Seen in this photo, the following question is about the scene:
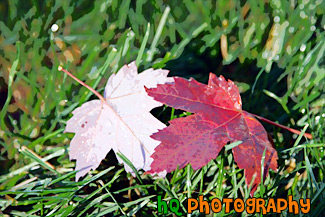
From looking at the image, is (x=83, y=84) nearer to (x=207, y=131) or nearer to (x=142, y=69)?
(x=142, y=69)

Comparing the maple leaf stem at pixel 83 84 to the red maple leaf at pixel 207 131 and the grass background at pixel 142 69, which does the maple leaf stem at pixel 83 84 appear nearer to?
the grass background at pixel 142 69

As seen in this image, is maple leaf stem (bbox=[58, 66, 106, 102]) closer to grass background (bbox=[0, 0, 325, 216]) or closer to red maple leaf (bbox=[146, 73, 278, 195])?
grass background (bbox=[0, 0, 325, 216])

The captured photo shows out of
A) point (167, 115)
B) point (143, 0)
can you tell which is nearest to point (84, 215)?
point (167, 115)

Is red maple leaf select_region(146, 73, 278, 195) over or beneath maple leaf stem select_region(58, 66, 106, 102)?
beneath

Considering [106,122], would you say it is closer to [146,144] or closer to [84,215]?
[146,144]

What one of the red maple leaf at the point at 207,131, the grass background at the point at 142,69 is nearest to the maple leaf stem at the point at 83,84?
the grass background at the point at 142,69

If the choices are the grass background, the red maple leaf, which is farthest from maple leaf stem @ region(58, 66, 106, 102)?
the red maple leaf
